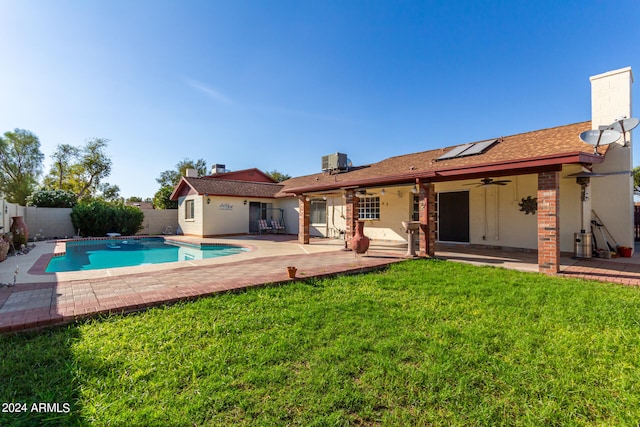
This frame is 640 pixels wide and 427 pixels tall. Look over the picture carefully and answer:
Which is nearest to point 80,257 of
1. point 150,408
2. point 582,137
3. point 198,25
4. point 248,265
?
point 248,265

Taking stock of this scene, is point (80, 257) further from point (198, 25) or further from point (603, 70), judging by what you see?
point (603, 70)

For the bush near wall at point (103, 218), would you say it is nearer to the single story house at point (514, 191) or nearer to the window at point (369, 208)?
the single story house at point (514, 191)

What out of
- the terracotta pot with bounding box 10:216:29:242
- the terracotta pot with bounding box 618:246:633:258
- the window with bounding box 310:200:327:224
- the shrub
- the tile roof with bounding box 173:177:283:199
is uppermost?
the tile roof with bounding box 173:177:283:199

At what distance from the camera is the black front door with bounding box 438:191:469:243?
38.7ft

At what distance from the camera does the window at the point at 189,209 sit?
19.3 meters

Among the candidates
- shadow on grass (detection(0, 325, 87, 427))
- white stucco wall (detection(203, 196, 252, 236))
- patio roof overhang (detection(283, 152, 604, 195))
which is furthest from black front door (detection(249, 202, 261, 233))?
shadow on grass (detection(0, 325, 87, 427))

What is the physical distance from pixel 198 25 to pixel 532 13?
1109cm

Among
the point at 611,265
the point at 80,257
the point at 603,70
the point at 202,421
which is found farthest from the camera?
the point at 80,257

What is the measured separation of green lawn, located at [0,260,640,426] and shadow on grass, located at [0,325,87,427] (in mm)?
13

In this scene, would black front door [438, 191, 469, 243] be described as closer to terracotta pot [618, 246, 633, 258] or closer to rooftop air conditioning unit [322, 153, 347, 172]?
terracotta pot [618, 246, 633, 258]

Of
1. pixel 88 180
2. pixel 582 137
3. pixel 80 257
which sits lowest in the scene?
pixel 80 257

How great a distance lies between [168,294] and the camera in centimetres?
480

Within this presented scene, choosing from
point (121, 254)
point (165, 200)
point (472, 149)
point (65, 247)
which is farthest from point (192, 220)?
point (472, 149)

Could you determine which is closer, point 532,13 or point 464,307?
point 464,307
